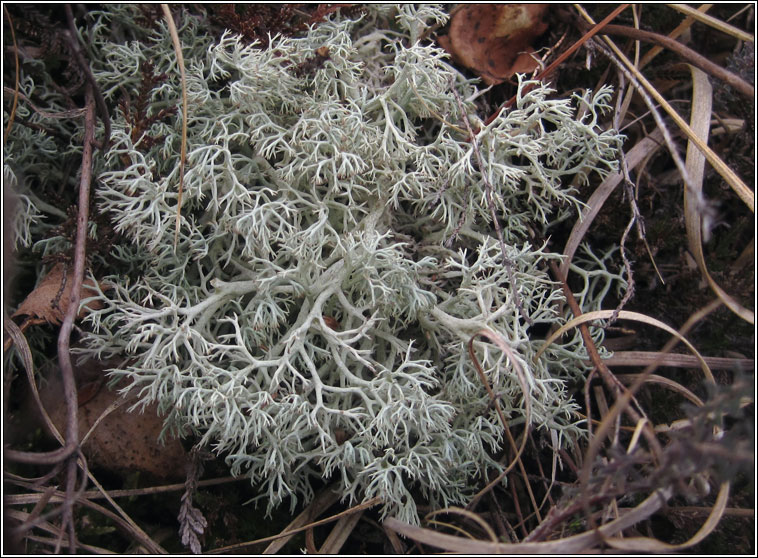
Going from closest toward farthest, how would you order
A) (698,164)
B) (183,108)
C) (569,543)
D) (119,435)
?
(569,543) → (183,108) → (119,435) → (698,164)

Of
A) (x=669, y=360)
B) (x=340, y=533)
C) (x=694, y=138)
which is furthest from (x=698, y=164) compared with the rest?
(x=340, y=533)

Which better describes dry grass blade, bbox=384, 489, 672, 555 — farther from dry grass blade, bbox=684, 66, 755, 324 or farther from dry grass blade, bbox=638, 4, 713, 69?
dry grass blade, bbox=638, 4, 713, 69

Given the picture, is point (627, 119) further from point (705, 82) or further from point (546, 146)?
point (546, 146)

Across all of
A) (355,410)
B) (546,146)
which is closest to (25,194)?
(355,410)

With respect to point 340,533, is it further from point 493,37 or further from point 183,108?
point 493,37

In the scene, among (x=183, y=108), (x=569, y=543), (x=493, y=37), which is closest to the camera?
(x=569, y=543)
